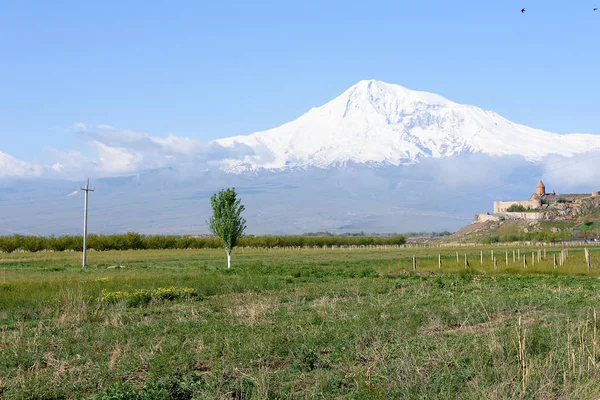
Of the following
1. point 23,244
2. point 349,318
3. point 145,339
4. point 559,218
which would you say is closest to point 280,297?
point 349,318

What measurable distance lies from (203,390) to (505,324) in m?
7.82

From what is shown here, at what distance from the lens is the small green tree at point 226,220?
5403 cm

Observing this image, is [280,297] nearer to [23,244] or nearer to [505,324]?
[505,324]

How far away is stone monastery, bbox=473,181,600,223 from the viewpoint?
164 metres

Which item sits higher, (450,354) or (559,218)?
(559,218)

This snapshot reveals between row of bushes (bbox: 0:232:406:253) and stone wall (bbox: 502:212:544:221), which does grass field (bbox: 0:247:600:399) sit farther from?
stone wall (bbox: 502:212:544:221)

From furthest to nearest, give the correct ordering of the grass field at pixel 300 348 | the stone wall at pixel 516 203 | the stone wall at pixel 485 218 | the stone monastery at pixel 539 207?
1. the stone wall at pixel 516 203
2. the stone wall at pixel 485 218
3. the stone monastery at pixel 539 207
4. the grass field at pixel 300 348

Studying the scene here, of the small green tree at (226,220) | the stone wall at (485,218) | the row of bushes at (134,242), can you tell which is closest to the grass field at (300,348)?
the small green tree at (226,220)

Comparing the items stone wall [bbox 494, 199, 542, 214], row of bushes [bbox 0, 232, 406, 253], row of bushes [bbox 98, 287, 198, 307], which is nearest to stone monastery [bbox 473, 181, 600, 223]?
stone wall [bbox 494, 199, 542, 214]

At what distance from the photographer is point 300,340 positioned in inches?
546

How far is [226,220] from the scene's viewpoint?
54250 millimetres

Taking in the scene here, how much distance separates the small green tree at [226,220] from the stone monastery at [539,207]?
120 m

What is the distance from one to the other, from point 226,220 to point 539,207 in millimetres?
137970

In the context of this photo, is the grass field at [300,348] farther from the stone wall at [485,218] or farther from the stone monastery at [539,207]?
the stone wall at [485,218]
